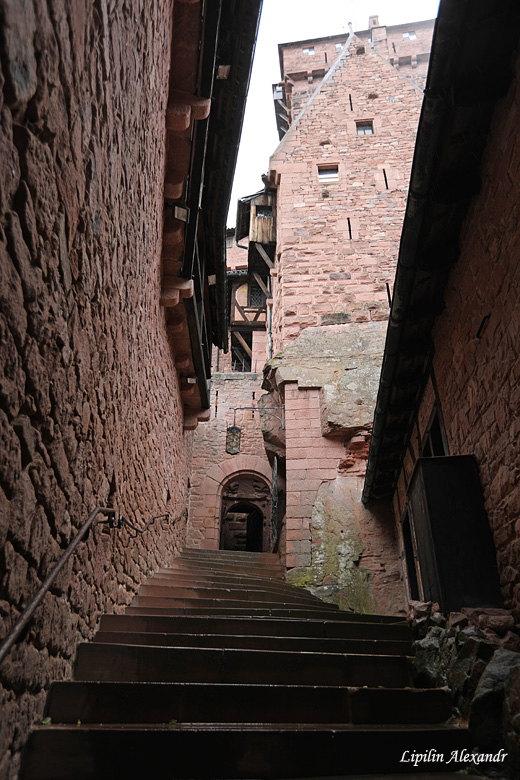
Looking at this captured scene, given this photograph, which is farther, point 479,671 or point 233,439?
point 233,439

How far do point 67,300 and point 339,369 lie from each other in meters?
6.99

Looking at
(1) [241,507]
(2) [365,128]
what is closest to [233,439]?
(1) [241,507]

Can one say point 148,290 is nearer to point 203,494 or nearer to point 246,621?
point 246,621

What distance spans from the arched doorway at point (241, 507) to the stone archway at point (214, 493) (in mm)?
213

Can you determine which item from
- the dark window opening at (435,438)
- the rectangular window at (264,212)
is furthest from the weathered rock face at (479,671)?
the rectangular window at (264,212)

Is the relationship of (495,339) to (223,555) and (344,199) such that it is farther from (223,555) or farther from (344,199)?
(344,199)

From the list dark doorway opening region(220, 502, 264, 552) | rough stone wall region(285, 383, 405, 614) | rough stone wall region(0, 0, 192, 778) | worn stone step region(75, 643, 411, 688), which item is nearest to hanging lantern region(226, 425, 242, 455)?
dark doorway opening region(220, 502, 264, 552)

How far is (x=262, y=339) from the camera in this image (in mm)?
19625

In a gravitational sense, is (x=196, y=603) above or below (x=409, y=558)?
below

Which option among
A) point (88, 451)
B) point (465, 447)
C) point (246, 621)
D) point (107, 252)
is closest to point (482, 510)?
point (465, 447)

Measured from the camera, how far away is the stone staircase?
88.0 inches

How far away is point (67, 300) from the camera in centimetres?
229

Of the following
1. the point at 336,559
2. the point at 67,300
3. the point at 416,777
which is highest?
the point at 336,559

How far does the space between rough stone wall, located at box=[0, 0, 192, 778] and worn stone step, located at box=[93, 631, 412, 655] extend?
291 mm
